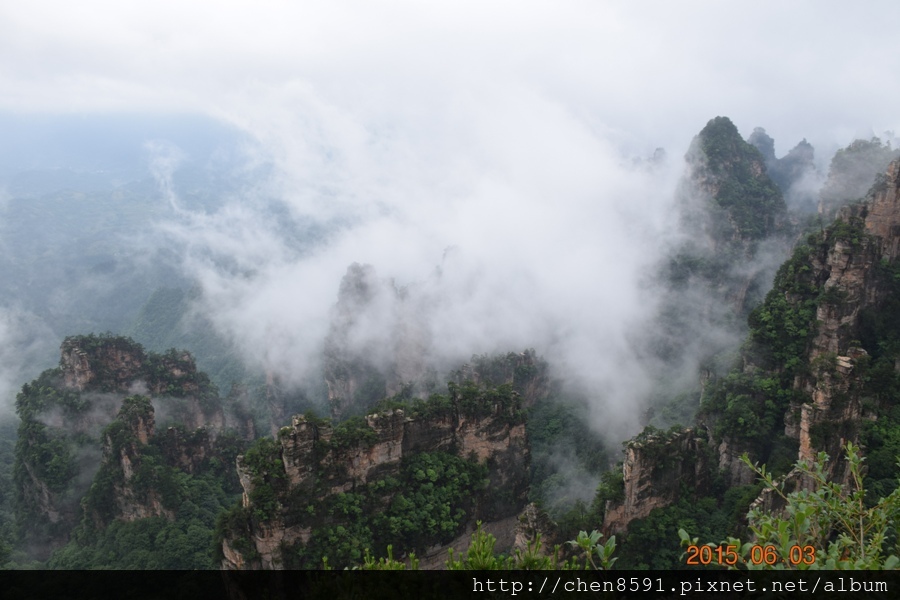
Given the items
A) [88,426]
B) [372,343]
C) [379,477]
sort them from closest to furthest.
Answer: [379,477] < [88,426] < [372,343]

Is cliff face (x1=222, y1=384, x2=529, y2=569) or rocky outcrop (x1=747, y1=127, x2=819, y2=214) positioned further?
rocky outcrop (x1=747, y1=127, x2=819, y2=214)

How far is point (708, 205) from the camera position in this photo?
204ft

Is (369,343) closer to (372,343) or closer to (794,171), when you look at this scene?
(372,343)

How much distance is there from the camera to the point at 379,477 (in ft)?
98.2

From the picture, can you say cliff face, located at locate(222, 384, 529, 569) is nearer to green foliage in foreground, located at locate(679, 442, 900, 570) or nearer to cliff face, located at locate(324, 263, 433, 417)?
green foliage in foreground, located at locate(679, 442, 900, 570)

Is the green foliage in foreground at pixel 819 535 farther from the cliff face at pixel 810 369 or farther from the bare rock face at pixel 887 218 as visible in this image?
the bare rock face at pixel 887 218

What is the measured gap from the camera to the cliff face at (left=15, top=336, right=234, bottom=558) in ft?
122

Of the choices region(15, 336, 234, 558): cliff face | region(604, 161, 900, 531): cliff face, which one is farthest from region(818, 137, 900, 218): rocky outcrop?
region(15, 336, 234, 558): cliff face

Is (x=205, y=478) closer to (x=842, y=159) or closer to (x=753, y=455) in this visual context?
(x=753, y=455)

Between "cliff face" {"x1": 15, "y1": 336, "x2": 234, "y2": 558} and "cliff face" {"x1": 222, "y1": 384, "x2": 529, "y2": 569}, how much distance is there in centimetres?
1287

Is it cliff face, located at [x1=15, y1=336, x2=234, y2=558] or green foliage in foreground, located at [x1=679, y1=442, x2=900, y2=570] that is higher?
green foliage in foreground, located at [x1=679, y1=442, x2=900, y2=570]

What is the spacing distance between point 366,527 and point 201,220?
16874cm

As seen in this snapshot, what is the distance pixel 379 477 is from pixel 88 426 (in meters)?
26.6

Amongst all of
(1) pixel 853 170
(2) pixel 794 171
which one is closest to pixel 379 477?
(1) pixel 853 170
